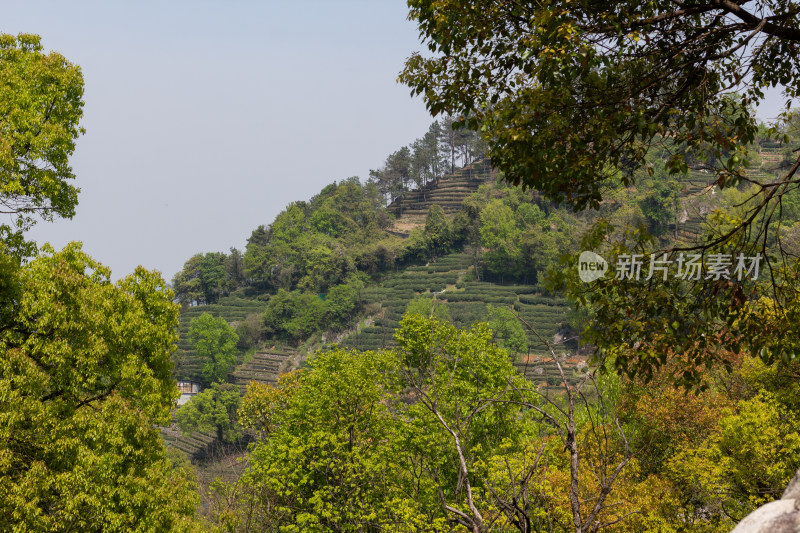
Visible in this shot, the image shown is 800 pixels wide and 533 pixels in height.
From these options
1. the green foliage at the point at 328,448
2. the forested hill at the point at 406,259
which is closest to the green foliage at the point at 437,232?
the forested hill at the point at 406,259

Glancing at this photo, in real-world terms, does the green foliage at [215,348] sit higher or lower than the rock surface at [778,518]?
lower

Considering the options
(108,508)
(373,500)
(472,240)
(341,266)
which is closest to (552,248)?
(472,240)

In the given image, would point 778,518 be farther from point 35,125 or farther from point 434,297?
point 434,297

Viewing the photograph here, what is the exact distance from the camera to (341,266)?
8625 centimetres

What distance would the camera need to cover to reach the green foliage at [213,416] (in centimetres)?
5588

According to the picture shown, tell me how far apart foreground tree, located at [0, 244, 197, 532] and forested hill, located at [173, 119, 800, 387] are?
49880 mm

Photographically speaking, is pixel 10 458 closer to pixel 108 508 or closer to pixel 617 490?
pixel 108 508

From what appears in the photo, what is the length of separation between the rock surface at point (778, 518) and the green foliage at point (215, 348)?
70645mm

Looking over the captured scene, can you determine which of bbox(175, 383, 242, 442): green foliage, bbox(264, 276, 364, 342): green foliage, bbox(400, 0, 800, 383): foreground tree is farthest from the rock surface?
bbox(264, 276, 364, 342): green foliage

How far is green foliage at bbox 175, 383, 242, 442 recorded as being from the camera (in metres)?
55.9

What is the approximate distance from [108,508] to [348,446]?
8.83 meters

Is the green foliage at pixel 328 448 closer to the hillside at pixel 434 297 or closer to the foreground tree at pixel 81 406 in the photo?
the foreground tree at pixel 81 406

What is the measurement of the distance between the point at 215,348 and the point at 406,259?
29613 millimetres

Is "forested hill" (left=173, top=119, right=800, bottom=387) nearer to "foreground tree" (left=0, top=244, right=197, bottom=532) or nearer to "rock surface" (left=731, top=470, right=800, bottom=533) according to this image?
"foreground tree" (left=0, top=244, right=197, bottom=532)
